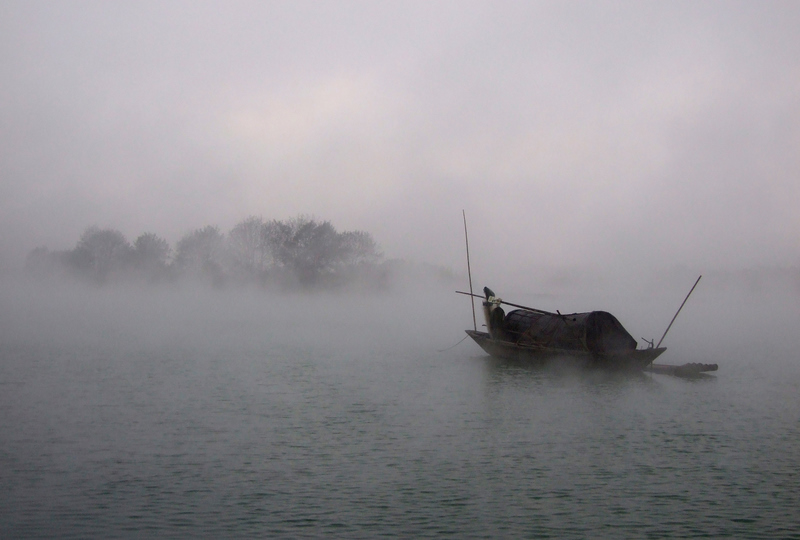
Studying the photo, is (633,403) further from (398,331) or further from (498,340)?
(398,331)

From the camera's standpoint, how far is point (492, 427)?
18.3 m

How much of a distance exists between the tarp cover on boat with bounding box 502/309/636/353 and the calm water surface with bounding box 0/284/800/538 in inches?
48.5

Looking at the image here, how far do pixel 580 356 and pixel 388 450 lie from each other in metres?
14.1

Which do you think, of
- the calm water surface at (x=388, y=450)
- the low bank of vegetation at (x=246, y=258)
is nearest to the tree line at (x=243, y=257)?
the low bank of vegetation at (x=246, y=258)

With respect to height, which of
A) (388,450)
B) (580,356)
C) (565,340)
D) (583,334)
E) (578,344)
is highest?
(583,334)

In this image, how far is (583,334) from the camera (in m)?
27.6

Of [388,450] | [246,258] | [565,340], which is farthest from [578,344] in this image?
[246,258]

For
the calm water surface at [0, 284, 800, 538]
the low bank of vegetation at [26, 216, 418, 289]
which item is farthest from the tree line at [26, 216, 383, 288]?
the calm water surface at [0, 284, 800, 538]

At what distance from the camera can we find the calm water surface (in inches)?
432

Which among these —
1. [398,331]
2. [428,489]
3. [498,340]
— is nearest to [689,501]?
[428,489]

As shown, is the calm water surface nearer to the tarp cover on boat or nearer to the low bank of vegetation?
the tarp cover on boat

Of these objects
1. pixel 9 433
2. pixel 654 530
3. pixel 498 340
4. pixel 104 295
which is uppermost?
pixel 104 295

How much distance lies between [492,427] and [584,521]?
7.35 meters

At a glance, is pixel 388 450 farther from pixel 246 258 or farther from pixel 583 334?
pixel 246 258
